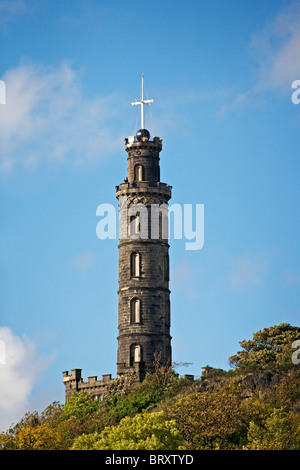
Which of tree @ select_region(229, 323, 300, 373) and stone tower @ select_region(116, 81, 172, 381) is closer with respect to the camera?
tree @ select_region(229, 323, 300, 373)

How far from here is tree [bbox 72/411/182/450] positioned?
64250 millimetres

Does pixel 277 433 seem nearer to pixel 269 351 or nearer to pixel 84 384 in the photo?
pixel 269 351

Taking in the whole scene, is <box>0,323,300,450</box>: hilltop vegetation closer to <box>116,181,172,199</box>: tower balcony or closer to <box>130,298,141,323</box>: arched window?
<box>130,298,141,323</box>: arched window

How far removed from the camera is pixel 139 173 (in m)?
98.4

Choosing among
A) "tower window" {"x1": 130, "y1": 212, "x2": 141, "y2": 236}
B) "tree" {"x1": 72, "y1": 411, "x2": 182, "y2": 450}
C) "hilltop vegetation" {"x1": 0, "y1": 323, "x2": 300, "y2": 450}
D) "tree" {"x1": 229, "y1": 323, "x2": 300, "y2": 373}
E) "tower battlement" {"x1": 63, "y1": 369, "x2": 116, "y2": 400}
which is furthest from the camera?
"tower window" {"x1": 130, "y1": 212, "x2": 141, "y2": 236}

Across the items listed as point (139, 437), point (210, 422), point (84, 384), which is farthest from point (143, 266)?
point (139, 437)

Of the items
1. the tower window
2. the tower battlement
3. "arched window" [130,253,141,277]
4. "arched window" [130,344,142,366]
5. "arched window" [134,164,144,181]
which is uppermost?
"arched window" [134,164,144,181]

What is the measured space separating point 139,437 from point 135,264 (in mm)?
30266

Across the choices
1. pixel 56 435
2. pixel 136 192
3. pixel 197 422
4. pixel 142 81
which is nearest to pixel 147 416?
pixel 197 422

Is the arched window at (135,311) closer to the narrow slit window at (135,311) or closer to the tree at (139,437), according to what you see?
the narrow slit window at (135,311)

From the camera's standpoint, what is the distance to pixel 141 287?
94.8 meters

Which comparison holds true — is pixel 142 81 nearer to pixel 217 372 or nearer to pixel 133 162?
pixel 133 162

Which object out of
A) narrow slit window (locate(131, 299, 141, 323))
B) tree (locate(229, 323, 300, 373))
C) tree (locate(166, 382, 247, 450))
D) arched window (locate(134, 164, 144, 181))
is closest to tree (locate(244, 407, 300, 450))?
tree (locate(166, 382, 247, 450))

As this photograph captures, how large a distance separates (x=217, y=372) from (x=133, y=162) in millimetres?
20936
